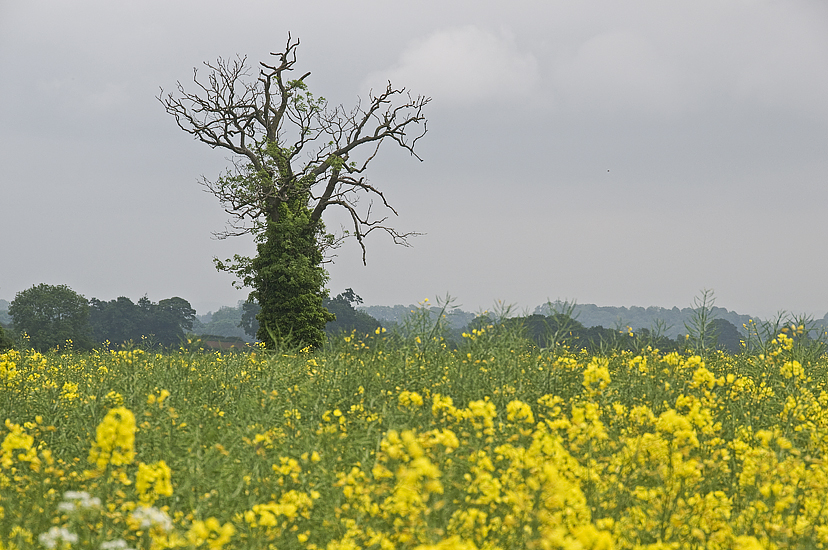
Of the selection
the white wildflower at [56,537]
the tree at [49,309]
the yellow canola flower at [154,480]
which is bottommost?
A: the white wildflower at [56,537]

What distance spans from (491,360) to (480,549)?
3.62 metres

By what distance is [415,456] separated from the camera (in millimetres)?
3287

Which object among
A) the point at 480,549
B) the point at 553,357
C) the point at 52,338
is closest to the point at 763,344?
the point at 553,357

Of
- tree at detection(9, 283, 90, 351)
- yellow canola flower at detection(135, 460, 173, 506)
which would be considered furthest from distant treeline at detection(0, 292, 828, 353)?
yellow canola flower at detection(135, 460, 173, 506)

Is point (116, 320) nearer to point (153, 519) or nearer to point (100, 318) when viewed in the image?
point (100, 318)

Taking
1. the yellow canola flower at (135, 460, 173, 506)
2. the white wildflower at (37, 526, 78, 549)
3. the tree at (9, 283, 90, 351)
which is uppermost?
the tree at (9, 283, 90, 351)

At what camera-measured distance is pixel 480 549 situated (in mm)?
3408

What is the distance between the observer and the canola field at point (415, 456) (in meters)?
3.36

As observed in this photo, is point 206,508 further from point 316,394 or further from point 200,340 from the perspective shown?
point 200,340

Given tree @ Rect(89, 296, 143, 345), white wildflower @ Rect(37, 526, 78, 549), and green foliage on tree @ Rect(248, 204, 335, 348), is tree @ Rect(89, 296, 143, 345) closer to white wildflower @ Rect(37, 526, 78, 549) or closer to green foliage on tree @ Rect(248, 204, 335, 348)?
green foliage on tree @ Rect(248, 204, 335, 348)

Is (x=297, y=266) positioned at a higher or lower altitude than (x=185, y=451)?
higher

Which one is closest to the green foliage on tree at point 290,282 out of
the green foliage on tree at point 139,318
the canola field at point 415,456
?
the canola field at point 415,456

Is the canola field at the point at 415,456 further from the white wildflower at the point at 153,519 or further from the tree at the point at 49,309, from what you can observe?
the tree at the point at 49,309

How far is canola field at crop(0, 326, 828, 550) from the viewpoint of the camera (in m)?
3.36
